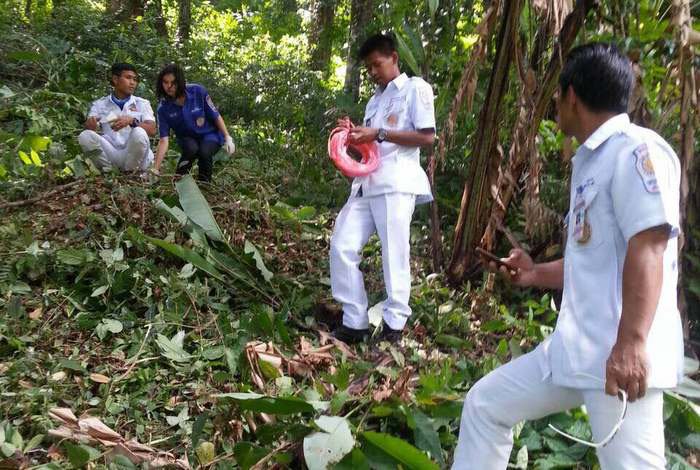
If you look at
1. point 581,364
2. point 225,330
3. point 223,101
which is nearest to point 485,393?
point 581,364

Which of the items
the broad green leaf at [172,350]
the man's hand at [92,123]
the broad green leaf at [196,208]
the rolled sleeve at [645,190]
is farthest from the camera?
the man's hand at [92,123]

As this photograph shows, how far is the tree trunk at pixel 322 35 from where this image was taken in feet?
27.6

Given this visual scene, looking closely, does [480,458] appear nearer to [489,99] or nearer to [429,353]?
[429,353]

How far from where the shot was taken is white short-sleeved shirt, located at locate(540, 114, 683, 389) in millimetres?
1618

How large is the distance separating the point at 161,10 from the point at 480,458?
10.7 meters

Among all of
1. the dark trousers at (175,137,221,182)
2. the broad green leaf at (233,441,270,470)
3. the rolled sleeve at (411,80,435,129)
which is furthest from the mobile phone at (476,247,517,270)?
the dark trousers at (175,137,221,182)

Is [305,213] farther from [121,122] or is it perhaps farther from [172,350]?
[172,350]

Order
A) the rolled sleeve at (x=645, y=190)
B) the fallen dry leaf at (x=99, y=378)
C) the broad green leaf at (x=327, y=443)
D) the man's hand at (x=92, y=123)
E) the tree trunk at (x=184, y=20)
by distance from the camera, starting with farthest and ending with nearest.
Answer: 1. the tree trunk at (x=184, y=20)
2. the man's hand at (x=92, y=123)
3. the fallen dry leaf at (x=99, y=378)
4. the broad green leaf at (x=327, y=443)
5. the rolled sleeve at (x=645, y=190)

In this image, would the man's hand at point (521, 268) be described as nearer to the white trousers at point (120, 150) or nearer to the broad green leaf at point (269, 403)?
the broad green leaf at point (269, 403)

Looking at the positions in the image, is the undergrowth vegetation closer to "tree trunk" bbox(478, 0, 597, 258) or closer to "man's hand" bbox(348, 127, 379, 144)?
"tree trunk" bbox(478, 0, 597, 258)

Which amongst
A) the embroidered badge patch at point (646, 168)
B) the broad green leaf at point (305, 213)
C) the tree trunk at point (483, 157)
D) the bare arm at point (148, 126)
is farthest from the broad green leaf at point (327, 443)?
the bare arm at point (148, 126)

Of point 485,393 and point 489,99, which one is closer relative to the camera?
point 485,393

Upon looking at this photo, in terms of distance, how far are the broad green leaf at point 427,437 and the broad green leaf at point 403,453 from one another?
0.67 ft

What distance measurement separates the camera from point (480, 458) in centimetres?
198
